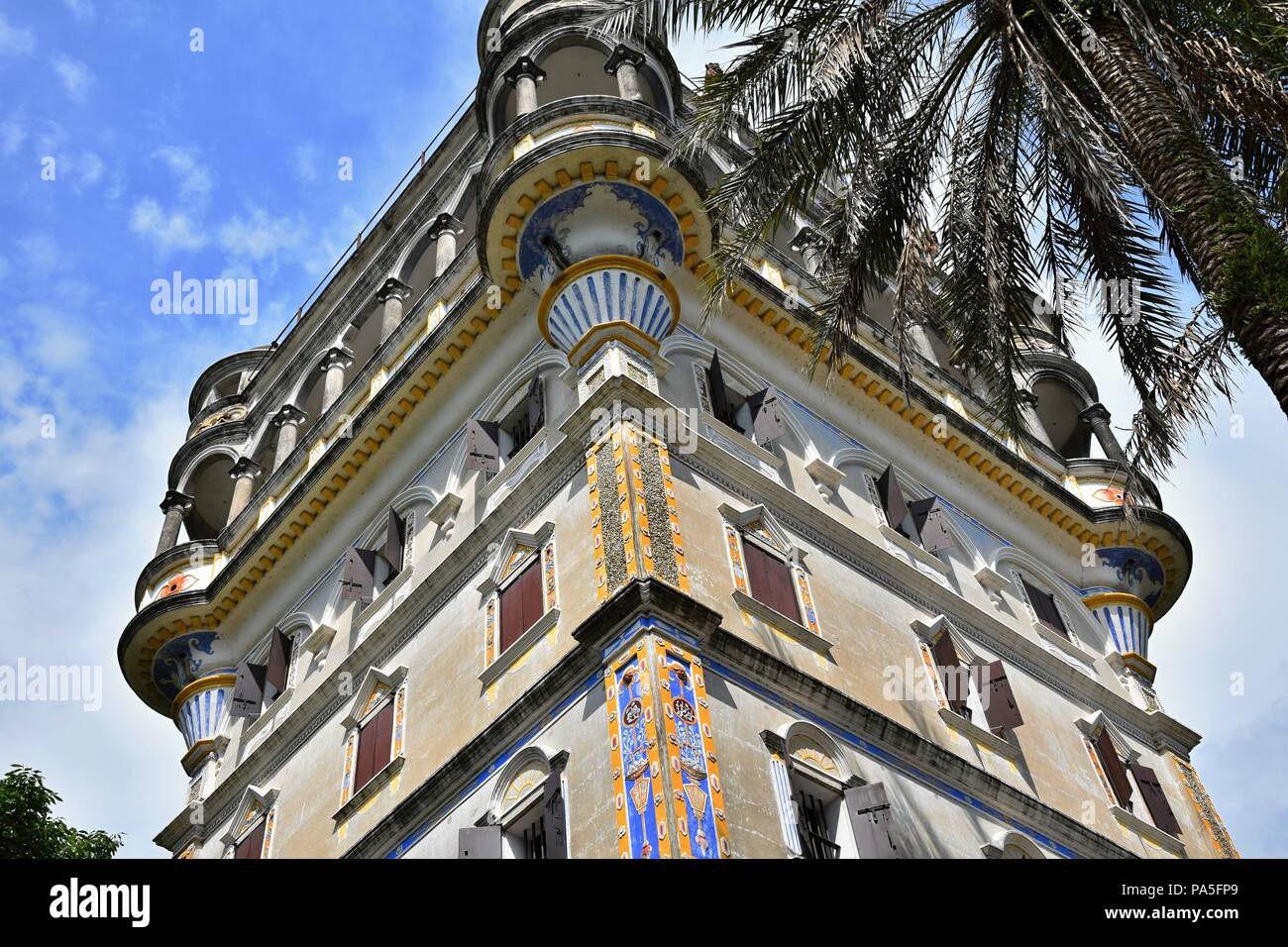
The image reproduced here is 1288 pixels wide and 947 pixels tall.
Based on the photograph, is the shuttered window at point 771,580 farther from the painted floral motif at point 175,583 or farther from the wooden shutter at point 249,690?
the painted floral motif at point 175,583

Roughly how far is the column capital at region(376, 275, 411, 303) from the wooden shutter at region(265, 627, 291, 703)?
23.1 feet

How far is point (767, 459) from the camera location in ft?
59.9

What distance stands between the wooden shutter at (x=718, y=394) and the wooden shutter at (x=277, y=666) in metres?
7.85

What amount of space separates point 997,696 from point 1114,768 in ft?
8.99

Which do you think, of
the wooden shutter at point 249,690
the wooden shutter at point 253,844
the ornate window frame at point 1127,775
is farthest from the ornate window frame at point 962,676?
the wooden shutter at point 249,690

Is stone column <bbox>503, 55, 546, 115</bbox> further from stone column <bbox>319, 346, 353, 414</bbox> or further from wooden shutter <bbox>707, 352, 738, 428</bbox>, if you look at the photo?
stone column <bbox>319, 346, 353, 414</bbox>

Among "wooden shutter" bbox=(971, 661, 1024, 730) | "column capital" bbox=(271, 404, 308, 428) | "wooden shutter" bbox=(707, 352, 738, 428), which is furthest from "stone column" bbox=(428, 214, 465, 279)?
"wooden shutter" bbox=(971, 661, 1024, 730)

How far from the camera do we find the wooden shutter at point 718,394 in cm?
1819

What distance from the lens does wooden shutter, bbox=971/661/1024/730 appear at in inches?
685

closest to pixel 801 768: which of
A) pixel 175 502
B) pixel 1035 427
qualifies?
pixel 1035 427

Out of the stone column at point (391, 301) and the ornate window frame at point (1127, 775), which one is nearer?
the ornate window frame at point (1127, 775)

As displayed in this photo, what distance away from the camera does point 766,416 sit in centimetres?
1855
